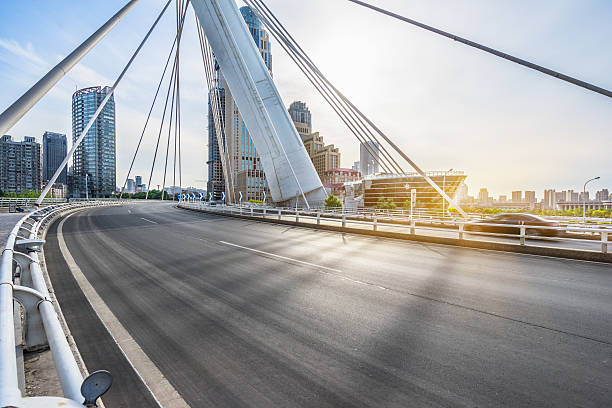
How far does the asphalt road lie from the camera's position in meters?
2.98

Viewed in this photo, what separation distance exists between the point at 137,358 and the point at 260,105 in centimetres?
2830

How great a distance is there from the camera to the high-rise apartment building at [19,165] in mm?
90562

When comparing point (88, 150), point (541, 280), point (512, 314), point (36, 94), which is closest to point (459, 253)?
point (541, 280)

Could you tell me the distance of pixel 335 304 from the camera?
533cm

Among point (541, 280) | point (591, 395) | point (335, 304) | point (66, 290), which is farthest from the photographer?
point (541, 280)

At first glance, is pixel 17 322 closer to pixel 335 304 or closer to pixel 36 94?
pixel 335 304

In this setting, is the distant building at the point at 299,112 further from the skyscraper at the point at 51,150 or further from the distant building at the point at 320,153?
the skyscraper at the point at 51,150

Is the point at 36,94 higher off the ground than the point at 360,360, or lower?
higher

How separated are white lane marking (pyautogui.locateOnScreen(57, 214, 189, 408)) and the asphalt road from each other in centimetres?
10

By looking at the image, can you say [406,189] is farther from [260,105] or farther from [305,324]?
[305,324]

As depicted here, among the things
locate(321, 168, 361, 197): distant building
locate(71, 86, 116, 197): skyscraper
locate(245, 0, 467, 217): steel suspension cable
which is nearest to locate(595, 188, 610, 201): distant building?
locate(321, 168, 361, 197): distant building

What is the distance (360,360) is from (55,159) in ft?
612

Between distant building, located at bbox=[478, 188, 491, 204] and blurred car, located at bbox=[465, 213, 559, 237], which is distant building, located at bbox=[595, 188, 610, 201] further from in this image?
blurred car, located at bbox=[465, 213, 559, 237]

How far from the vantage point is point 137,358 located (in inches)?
140
